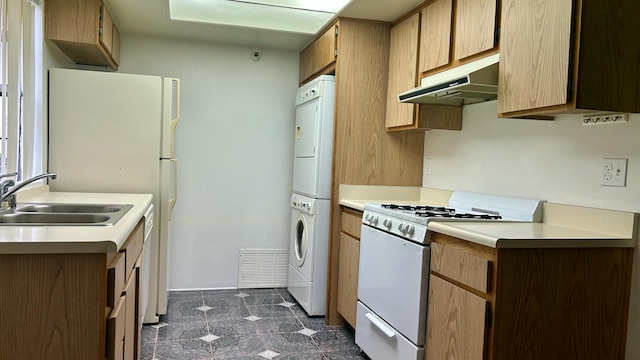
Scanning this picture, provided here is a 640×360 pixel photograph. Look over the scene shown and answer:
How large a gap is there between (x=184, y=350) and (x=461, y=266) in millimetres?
1761

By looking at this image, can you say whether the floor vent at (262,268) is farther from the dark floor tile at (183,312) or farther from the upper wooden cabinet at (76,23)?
the upper wooden cabinet at (76,23)

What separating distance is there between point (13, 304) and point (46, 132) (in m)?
1.84

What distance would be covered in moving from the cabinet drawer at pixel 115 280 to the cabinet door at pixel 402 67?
75.5 inches

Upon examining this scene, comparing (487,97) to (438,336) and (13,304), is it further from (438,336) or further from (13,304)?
(13,304)

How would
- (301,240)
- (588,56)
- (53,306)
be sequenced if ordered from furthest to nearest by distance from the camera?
1. (301,240)
2. (588,56)
3. (53,306)

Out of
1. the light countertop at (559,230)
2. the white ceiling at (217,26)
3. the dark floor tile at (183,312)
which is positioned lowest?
the dark floor tile at (183,312)

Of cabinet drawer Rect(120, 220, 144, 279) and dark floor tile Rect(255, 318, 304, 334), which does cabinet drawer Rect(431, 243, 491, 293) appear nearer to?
cabinet drawer Rect(120, 220, 144, 279)

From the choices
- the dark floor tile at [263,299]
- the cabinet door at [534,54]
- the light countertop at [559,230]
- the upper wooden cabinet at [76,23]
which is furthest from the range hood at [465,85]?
the dark floor tile at [263,299]

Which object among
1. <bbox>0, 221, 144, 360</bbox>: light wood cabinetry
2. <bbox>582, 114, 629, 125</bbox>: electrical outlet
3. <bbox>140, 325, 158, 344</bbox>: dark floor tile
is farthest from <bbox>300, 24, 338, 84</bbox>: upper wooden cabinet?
<bbox>0, 221, 144, 360</bbox>: light wood cabinetry

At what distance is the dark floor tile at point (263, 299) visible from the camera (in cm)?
373

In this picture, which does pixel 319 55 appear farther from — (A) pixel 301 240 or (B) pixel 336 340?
(B) pixel 336 340

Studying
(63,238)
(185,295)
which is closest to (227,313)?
(185,295)

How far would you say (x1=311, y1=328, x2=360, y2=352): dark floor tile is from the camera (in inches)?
114

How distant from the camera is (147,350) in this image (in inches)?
108
